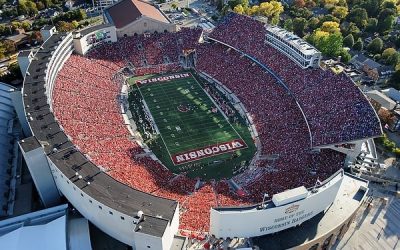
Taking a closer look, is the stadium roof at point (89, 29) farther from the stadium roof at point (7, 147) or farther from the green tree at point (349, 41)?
the green tree at point (349, 41)

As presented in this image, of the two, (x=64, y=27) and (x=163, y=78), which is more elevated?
(x=64, y=27)

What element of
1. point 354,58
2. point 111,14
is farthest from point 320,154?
point 111,14

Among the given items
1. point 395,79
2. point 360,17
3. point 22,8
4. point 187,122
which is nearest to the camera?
point 187,122

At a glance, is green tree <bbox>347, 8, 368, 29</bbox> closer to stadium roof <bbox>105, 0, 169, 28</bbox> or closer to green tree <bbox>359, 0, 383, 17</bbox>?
green tree <bbox>359, 0, 383, 17</bbox>

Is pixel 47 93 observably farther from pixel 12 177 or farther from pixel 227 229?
pixel 227 229

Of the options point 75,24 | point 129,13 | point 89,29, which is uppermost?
point 129,13

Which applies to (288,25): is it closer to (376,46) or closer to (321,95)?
(376,46)

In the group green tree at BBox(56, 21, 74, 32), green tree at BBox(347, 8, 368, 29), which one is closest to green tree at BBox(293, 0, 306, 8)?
green tree at BBox(347, 8, 368, 29)

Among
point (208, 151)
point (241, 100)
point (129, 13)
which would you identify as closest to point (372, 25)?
point (241, 100)
